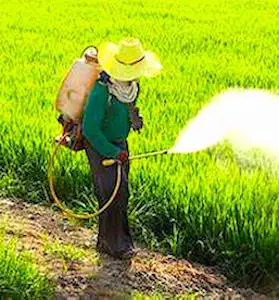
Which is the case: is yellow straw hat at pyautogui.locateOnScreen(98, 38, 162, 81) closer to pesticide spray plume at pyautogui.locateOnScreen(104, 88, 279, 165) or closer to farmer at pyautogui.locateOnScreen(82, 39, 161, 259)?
farmer at pyautogui.locateOnScreen(82, 39, 161, 259)

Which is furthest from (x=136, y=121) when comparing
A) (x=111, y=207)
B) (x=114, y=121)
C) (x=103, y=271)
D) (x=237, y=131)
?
(x=237, y=131)

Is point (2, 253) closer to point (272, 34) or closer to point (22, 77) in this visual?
point (22, 77)

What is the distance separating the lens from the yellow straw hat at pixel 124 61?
3.50 meters

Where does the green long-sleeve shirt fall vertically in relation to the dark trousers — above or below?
above

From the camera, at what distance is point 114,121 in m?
3.59

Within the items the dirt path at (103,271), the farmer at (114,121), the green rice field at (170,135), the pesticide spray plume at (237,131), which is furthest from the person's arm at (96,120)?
the pesticide spray plume at (237,131)

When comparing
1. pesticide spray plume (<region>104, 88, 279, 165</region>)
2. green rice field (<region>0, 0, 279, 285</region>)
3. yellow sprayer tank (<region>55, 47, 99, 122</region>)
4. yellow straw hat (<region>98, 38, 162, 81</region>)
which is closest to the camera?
yellow straw hat (<region>98, 38, 162, 81</region>)

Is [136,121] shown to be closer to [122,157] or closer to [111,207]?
[122,157]

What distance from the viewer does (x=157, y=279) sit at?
143 inches

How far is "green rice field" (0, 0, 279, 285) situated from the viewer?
383 cm

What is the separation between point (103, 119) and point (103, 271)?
2.01 feet

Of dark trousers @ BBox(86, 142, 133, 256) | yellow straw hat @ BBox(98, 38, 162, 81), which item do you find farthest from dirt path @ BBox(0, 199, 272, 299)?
yellow straw hat @ BBox(98, 38, 162, 81)

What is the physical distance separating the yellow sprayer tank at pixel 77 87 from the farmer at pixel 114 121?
7 centimetres

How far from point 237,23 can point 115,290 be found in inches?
256
